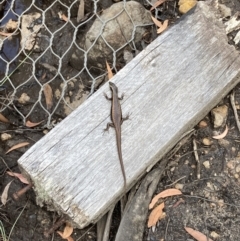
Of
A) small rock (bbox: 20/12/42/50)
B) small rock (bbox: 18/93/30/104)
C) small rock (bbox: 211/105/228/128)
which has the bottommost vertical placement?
small rock (bbox: 211/105/228/128)

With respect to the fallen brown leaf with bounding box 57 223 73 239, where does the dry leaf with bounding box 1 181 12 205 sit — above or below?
above

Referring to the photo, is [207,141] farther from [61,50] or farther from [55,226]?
[61,50]

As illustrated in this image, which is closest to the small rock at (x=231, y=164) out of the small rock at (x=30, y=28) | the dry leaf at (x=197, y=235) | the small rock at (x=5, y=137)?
the dry leaf at (x=197, y=235)

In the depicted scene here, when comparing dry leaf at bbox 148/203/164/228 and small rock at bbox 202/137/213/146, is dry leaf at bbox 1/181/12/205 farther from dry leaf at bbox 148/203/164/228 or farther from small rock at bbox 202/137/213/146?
small rock at bbox 202/137/213/146

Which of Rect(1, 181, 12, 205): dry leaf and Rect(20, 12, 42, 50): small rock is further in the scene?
Rect(20, 12, 42, 50): small rock

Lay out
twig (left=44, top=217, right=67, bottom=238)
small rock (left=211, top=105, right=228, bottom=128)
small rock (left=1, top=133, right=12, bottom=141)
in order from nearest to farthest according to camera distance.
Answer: twig (left=44, top=217, right=67, bottom=238) < small rock (left=211, top=105, right=228, bottom=128) < small rock (left=1, top=133, right=12, bottom=141)

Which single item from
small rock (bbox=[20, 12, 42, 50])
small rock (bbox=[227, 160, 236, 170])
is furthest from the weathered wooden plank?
small rock (bbox=[20, 12, 42, 50])

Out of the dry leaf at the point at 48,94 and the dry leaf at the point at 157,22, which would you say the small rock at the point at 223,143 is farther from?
the dry leaf at the point at 48,94
